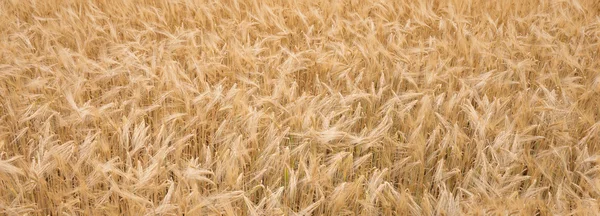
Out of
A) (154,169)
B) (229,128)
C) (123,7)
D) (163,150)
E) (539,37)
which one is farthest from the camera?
(123,7)

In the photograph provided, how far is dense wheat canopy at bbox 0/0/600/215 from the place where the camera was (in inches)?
53.6

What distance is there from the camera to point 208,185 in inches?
58.9

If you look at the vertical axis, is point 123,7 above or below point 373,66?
above

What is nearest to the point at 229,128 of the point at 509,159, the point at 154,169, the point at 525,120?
the point at 154,169

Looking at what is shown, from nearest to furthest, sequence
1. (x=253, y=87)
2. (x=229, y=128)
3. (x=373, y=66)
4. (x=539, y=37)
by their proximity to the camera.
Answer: (x=229, y=128) < (x=253, y=87) < (x=373, y=66) < (x=539, y=37)

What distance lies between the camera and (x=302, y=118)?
163 centimetres

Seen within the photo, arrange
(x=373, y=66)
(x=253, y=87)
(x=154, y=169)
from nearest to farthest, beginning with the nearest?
(x=154, y=169) < (x=253, y=87) < (x=373, y=66)

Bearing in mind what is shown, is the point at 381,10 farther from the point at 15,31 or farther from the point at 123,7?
the point at 15,31

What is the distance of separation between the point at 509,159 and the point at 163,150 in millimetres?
953

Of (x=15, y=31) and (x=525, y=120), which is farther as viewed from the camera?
(x=15, y=31)

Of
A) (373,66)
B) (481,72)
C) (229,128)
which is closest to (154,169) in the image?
(229,128)

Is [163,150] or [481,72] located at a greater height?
[163,150]

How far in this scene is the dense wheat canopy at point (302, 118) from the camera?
1361 millimetres

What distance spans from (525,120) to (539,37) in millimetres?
849
